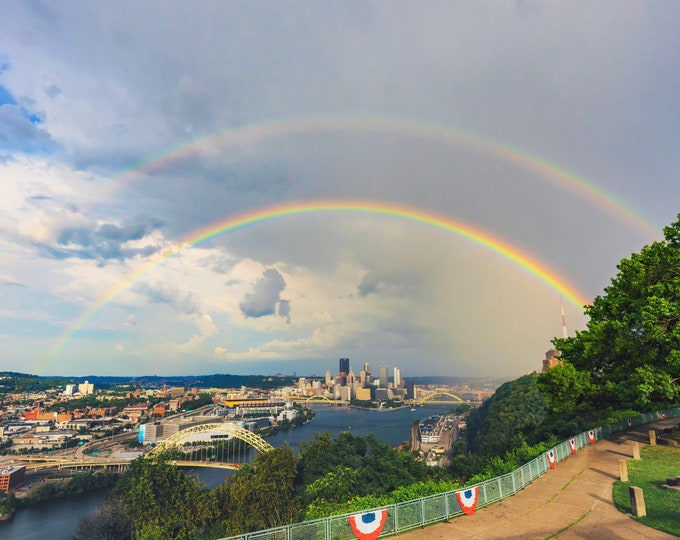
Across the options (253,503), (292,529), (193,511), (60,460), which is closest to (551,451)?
(292,529)

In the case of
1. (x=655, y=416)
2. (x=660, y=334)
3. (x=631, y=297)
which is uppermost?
(x=631, y=297)

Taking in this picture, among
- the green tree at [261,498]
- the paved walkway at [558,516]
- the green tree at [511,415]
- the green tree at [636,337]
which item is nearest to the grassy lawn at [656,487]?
the paved walkway at [558,516]

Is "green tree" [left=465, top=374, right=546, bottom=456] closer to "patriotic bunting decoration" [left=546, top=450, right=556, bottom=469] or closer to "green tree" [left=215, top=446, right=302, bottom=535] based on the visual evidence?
"green tree" [left=215, top=446, right=302, bottom=535]

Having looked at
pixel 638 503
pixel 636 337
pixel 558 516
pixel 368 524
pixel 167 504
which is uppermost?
pixel 636 337

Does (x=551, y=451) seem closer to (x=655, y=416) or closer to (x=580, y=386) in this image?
(x=580, y=386)

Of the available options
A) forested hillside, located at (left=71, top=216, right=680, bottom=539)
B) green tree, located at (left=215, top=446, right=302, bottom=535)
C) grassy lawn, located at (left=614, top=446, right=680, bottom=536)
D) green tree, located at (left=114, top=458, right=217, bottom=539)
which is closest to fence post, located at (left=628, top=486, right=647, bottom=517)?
grassy lawn, located at (left=614, top=446, right=680, bottom=536)

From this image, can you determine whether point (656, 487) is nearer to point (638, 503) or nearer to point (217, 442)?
point (638, 503)

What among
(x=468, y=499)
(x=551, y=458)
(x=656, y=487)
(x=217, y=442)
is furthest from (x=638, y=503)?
(x=217, y=442)
